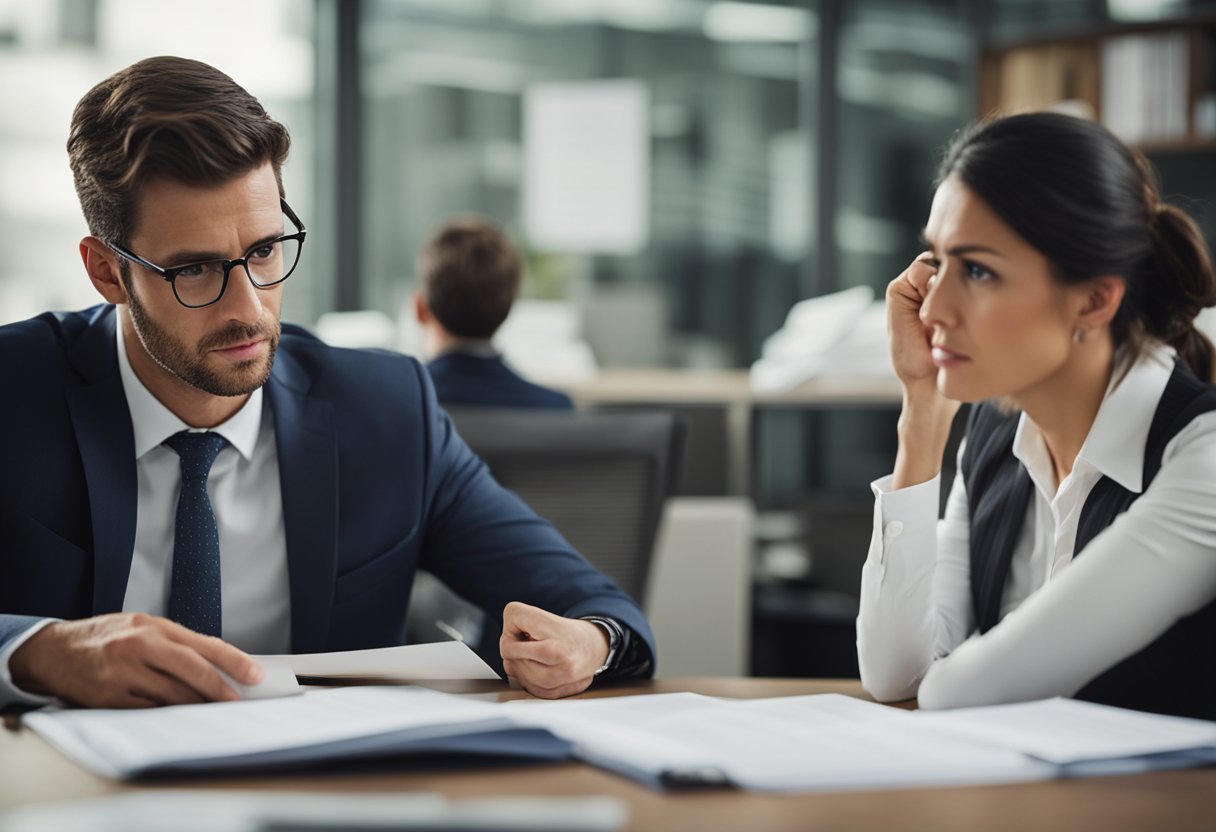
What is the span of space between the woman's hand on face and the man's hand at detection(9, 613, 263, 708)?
76cm

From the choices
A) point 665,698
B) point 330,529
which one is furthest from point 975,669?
point 330,529

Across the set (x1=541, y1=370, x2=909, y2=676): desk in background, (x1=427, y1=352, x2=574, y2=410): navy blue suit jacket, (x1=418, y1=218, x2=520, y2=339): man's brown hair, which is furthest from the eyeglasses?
(x1=541, y1=370, x2=909, y2=676): desk in background

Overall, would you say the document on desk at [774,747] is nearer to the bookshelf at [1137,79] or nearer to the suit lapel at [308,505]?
the suit lapel at [308,505]

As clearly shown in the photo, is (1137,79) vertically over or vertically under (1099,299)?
over

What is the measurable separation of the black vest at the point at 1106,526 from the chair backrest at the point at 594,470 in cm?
68

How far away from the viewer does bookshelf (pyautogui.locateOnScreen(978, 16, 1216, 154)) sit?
4074 mm

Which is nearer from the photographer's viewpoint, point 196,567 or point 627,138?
point 196,567

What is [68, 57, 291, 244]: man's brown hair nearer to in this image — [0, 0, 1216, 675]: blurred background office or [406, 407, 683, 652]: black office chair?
[406, 407, 683, 652]: black office chair

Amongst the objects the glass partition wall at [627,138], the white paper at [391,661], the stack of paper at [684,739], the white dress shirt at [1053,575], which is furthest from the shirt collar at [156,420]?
the glass partition wall at [627,138]

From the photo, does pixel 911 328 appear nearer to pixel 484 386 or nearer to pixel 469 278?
pixel 484 386

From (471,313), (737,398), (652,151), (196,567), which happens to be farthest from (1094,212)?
(652,151)

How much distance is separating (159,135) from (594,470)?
3.27 feet

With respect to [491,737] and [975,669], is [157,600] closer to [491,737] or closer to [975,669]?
[491,737]

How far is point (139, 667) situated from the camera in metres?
1.09
